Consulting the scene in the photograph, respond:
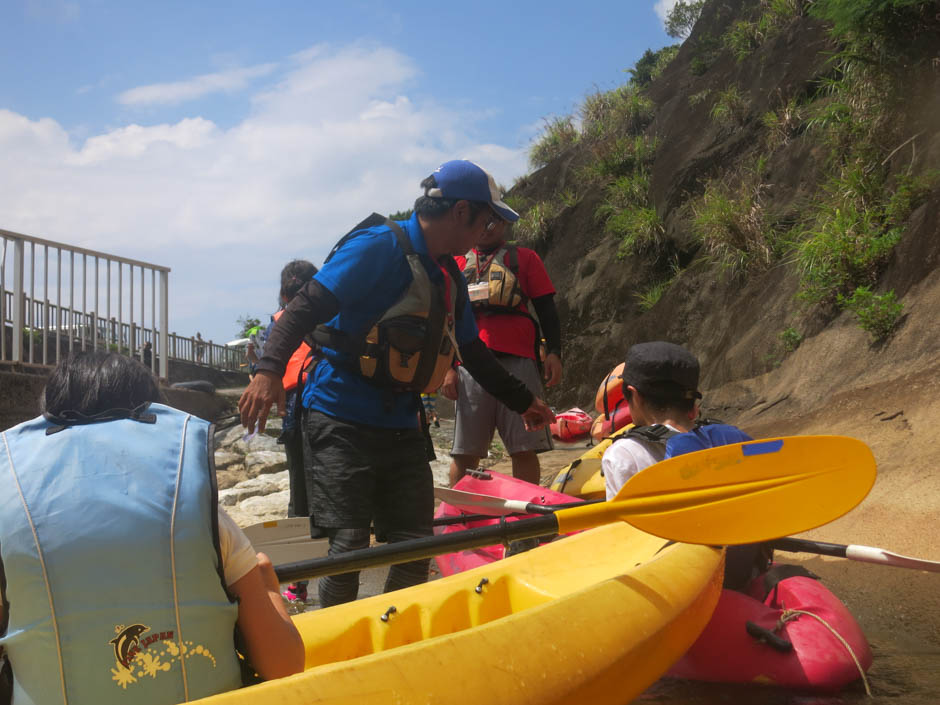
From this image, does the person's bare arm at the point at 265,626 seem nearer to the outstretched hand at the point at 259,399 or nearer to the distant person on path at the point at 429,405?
the outstretched hand at the point at 259,399

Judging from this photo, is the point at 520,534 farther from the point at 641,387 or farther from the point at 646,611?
the point at 641,387

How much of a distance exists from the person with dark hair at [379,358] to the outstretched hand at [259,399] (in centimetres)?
4

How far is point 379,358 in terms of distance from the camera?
2.72 m

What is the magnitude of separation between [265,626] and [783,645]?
1621 millimetres

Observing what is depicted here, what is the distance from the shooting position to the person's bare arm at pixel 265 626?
139 cm

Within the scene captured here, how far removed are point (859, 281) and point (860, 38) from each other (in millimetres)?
2695

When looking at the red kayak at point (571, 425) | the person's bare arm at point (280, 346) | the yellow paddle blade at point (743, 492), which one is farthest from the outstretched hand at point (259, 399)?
the red kayak at point (571, 425)

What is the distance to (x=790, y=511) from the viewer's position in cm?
253

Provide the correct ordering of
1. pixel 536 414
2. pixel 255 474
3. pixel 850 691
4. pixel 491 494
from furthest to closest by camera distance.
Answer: pixel 255 474
pixel 491 494
pixel 536 414
pixel 850 691

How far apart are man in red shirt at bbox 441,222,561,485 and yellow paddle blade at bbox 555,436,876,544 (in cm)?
179

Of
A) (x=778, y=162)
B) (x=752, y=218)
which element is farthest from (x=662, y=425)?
(x=778, y=162)

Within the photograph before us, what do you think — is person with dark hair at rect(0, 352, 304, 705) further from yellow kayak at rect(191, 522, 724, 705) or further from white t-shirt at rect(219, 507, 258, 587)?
yellow kayak at rect(191, 522, 724, 705)

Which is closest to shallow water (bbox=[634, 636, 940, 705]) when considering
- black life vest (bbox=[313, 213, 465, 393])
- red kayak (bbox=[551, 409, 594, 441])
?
black life vest (bbox=[313, 213, 465, 393])

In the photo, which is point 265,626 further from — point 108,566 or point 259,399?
point 259,399
